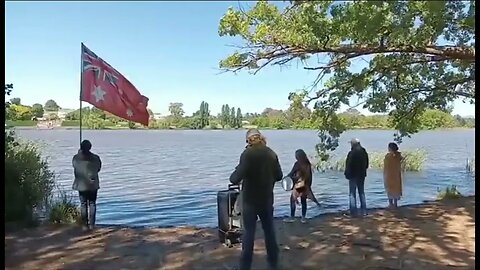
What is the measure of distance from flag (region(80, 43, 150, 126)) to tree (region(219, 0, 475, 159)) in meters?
0.47

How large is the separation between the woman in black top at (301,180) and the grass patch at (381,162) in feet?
0.27

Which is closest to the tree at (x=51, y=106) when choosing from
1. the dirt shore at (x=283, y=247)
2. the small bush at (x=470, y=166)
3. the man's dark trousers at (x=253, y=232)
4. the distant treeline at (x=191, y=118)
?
the distant treeline at (x=191, y=118)

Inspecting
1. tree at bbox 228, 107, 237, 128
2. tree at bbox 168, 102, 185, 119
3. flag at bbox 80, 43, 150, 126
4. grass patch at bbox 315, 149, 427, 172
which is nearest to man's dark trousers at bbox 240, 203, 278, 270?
tree at bbox 228, 107, 237, 128

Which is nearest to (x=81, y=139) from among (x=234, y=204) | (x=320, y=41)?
(x=234, y=204)

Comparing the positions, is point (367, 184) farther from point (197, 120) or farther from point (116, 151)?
point (116, 151)

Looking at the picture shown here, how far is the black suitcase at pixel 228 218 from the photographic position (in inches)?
93.4

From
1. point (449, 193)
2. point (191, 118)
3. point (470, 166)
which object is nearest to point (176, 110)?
point (191, 118)

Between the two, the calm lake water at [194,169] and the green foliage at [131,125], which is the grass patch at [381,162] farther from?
the green foliage at [131,125]

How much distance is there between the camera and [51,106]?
232 centimetres

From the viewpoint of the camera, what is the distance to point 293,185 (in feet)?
9.51

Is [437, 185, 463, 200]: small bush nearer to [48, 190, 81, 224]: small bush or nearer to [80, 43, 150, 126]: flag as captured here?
[80, 43, 150, 126]: flag

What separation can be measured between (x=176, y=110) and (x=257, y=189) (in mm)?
567

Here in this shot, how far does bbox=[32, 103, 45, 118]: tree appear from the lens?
2.32m

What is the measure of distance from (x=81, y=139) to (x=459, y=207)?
7.17ft
